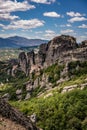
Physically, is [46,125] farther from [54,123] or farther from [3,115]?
[3,115]

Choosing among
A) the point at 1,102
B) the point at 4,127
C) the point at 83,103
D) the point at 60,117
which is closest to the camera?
the point at 4,127

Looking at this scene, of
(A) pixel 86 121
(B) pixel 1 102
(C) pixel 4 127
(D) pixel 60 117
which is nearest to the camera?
(C) pixel 4 127

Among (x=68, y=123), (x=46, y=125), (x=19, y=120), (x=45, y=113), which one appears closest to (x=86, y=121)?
(x=68, y=123)

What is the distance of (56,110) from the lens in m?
200

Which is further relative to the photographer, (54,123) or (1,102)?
(54,123)

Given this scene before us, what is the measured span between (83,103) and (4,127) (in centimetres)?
17566

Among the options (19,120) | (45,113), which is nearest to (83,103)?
(45,113)

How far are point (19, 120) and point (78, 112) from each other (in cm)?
16115

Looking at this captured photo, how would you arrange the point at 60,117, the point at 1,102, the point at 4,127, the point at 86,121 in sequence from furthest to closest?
the point at 60,117, the point at 86,121, the point at 1,102, the point at 4,127

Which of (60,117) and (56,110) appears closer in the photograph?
(60,117)

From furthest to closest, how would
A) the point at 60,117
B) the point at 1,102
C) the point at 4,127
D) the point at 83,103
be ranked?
the point at 83,103
the point at 60,117
the point at 1,102
the point at 4,127

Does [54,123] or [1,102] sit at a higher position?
[1,102]

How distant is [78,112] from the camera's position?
186 m

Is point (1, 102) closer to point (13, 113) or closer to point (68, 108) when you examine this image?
point (13, 113)
